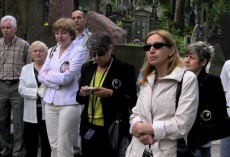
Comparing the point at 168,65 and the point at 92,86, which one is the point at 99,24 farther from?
the point at 168,65

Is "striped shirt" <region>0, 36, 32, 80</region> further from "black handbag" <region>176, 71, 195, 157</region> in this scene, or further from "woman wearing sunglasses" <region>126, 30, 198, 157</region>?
"black handbag" <region>176, 71, 195, 157</region>

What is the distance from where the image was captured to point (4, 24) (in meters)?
7.46

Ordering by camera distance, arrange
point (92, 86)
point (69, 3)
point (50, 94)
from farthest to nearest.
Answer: point (69, 3) < point (50, 94) < point (92, 86)

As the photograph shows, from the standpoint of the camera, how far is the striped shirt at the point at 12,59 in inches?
295

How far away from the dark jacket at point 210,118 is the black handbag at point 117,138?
97 cm

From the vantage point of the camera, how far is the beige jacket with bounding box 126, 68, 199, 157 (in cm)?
369

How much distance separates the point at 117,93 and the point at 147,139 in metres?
1.59

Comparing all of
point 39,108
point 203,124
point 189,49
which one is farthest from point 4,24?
point 203,124

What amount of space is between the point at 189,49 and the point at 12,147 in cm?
378

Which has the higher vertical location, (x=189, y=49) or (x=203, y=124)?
(x=189, y=49)

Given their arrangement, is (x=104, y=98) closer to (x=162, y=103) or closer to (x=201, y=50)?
(x=201, y=50)

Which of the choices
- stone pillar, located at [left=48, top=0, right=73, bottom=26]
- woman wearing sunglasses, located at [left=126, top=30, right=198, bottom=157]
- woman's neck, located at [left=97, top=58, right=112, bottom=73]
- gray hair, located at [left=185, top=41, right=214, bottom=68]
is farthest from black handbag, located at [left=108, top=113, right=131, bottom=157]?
stone pillar, located at [left=48, top=0, right=73, bottom=26]

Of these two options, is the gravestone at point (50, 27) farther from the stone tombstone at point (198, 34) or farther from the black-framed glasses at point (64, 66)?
the stone tombstone at point (198, 34)

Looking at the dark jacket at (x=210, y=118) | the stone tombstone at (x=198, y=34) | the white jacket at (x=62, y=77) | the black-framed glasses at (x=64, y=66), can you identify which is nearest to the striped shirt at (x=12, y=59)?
the white jacket at (x=62, y=77)
